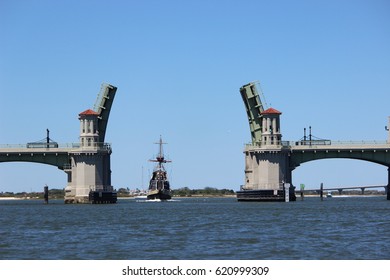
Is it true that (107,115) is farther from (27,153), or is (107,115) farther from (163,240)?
(163,240)

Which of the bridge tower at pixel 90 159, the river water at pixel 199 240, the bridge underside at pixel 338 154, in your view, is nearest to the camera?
the river water at pixel 199 240

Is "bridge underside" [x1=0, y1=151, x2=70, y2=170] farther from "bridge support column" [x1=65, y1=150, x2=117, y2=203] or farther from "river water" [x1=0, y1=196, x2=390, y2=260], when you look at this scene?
"river water" [x1=0, y1=196, x2=390, y2=260]

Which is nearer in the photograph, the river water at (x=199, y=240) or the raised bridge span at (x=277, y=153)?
the river water at (x=199, y=240)

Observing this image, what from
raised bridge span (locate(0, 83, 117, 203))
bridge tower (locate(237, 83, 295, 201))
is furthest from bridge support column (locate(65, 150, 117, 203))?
bridge tower (locate(237, 83, 295, 201))

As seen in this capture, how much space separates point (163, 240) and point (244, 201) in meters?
68.7

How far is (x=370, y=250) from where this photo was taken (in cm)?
3253

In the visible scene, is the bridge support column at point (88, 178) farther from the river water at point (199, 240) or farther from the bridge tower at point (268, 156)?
the river water at point (199, 240)

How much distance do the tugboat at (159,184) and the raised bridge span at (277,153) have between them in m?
28.9

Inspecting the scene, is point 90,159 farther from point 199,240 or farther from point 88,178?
point 199,240

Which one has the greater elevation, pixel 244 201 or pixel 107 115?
pixel 107 115

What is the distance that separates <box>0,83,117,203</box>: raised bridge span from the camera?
98.8 metres

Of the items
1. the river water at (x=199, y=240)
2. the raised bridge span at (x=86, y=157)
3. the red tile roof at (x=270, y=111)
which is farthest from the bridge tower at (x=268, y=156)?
the river water at (x=199, y=240)

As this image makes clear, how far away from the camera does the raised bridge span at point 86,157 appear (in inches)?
3890
